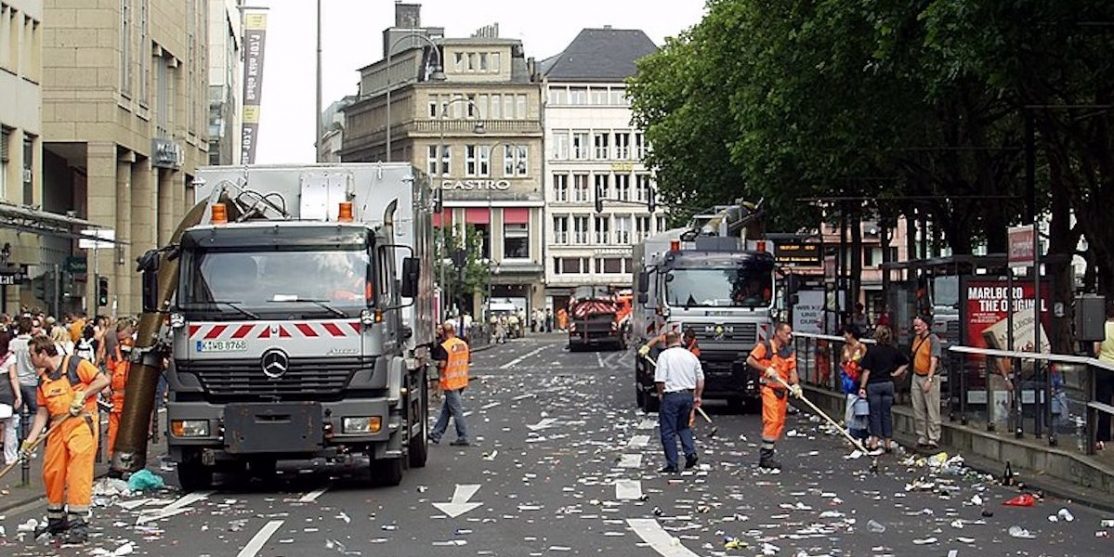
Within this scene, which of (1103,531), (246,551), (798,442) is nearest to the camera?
(246,551)

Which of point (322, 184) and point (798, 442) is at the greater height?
point (322, 184)

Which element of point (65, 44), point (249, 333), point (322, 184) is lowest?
point (249, 333)

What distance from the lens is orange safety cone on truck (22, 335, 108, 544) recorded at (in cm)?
1595

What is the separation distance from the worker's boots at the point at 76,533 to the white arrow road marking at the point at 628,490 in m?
5.62

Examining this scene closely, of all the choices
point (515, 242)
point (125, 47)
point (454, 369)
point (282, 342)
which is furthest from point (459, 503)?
point (515, 242)

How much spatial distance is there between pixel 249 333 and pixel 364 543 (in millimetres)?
4772

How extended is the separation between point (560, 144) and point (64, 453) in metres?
119

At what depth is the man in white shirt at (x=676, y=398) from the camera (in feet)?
74.0

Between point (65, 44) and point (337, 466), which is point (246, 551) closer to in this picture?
point (337, 466)

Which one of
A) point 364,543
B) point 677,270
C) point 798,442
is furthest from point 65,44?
point 364,543

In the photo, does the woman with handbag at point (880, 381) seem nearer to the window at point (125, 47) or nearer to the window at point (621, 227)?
the window at point (125, 47)

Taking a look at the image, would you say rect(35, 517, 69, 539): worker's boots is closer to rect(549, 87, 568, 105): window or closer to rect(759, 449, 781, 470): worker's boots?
rect(759, 449, 781, 470): worker's boots

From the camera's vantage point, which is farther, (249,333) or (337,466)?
(337,466)

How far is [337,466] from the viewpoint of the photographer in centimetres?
2442
